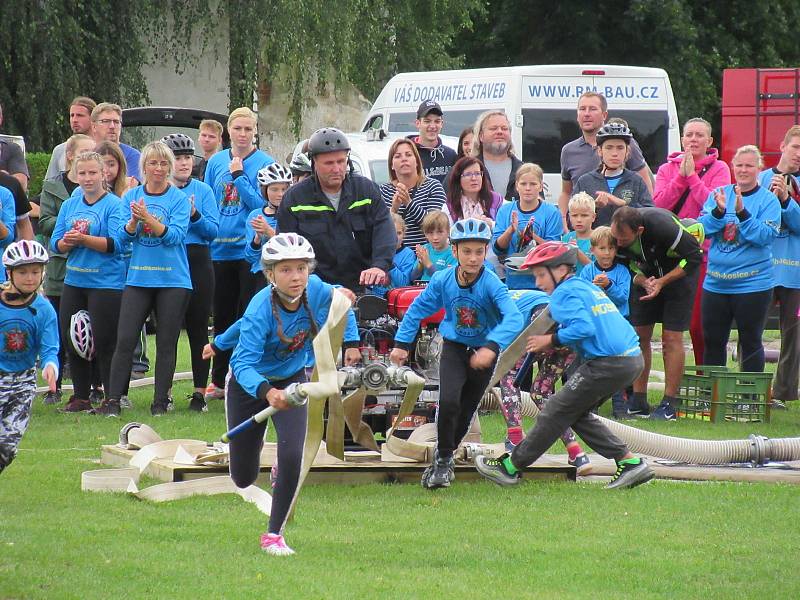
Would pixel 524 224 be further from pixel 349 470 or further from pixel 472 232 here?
pixel 349 470

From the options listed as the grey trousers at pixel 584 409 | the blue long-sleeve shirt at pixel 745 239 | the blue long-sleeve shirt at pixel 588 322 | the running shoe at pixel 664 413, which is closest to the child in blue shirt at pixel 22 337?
the grey trousers at pixel 584 409

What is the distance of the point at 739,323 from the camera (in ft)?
42.2

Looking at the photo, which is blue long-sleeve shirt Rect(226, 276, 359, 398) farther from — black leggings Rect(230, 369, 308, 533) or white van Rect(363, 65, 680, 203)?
white van Rect(363, 65, 680, 203)

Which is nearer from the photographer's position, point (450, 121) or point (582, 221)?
point (582, 221)

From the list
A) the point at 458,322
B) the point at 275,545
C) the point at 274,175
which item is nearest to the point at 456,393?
the point at 458,322

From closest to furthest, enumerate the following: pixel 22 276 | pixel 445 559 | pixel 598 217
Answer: pixel 445 559 < pixel 22 276 < pixel 598 217

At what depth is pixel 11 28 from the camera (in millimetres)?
23625

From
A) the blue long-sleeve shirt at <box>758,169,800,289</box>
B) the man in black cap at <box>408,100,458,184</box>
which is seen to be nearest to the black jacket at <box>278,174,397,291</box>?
the man in black cap at <box>408,100,458,184</box>

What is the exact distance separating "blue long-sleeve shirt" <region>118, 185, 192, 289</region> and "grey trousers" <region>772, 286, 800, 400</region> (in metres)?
5.41

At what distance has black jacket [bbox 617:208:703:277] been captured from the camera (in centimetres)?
1212

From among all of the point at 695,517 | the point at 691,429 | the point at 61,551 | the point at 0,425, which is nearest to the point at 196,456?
the point at 0,425

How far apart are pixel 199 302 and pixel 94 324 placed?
0.96 metres

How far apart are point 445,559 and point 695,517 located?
187 cm

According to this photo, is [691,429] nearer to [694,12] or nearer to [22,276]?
[22,276]
